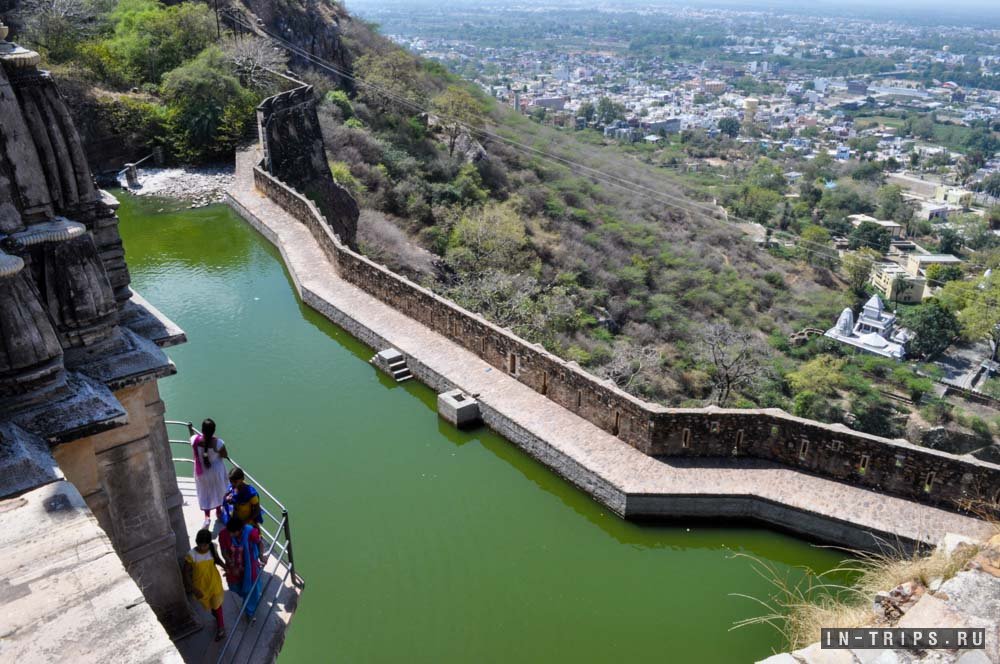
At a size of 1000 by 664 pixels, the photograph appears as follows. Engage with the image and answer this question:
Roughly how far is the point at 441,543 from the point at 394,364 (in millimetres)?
3929

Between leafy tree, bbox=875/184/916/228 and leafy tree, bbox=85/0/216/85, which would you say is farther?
leafy tree, bbox=875/184/916/228

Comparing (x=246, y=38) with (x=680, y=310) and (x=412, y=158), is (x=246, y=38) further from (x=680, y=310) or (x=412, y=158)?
(x=680, y=310)

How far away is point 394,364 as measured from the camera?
1193cm

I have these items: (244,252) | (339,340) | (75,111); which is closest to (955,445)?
(339,340)

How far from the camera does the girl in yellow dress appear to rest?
518cm

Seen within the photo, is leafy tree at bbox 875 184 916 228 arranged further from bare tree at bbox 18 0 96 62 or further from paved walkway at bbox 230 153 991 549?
paved walkway at bbox 230 153 991 549

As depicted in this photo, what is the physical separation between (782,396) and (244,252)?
14933 millimetres

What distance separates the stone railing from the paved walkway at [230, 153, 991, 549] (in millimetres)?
140

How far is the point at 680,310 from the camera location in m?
27.2

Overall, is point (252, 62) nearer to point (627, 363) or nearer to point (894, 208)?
point (627, 363)

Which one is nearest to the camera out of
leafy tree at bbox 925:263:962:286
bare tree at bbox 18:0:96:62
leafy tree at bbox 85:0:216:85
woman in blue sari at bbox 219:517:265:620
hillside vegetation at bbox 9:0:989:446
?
Result: woman in blue sari at bbox 219:517:265:620

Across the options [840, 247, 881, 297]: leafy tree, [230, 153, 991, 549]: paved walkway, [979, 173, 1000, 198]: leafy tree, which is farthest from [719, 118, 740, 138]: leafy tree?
[230, 153, 991, 549]: paved walkway

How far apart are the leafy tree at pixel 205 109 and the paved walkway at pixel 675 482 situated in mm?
14669

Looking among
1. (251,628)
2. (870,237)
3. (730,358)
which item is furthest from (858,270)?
(251,628)
